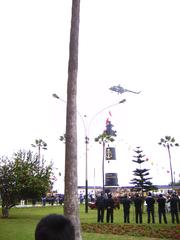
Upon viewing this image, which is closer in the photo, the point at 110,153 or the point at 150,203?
the point at 150,203

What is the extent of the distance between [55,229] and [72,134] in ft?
28.3

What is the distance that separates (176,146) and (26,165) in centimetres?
5263

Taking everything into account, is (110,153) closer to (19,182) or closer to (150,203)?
(19,182)

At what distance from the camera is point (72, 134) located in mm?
11352

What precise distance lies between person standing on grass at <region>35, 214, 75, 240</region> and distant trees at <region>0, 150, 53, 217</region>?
27.8 m

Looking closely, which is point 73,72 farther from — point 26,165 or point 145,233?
point 26,165

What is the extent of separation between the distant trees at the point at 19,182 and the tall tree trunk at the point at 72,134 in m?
19.6

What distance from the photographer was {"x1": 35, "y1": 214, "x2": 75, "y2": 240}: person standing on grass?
8.87 feet

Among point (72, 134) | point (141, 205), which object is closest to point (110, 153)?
point (141, 205)

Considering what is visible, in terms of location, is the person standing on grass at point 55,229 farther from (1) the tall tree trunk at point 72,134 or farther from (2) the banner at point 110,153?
(2) the banner at point 110,153

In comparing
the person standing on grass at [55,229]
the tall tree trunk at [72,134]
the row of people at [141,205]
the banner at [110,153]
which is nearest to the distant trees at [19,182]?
the row of people at [141,205]

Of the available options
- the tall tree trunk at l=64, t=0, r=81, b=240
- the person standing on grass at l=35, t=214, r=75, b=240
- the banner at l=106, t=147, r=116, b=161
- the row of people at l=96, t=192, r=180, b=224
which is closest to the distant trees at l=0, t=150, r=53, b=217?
the row of people at l=96, t=192, r=180, b=224

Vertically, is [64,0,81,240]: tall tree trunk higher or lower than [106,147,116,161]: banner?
lower

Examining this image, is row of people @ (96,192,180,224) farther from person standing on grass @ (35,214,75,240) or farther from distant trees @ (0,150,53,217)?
person standing on grass @ (35,214,75,240)
